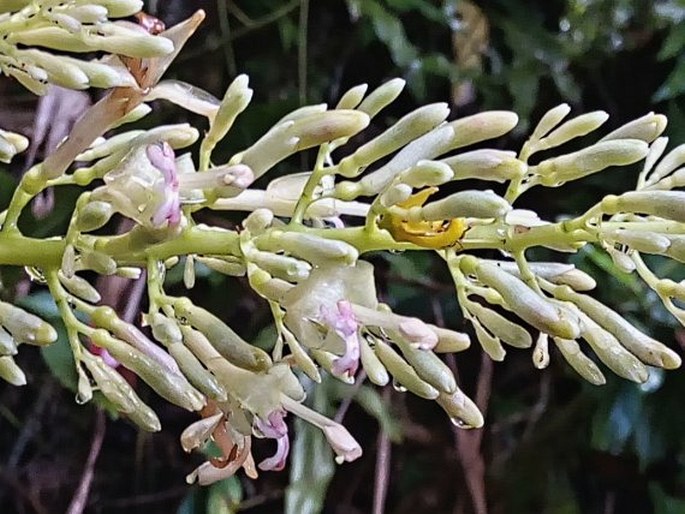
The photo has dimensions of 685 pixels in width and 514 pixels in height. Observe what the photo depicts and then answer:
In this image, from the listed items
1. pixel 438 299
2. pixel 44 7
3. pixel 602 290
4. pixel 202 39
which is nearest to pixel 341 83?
pixel 202 39

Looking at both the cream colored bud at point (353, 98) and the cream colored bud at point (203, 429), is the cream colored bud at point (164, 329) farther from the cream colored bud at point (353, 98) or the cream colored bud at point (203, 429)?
the cream colored bud at point (353, 98)

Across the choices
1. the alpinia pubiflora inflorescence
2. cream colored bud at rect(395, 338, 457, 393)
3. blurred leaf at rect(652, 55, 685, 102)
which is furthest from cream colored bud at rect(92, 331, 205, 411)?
blurred leaf at rect(652, 55, 685, 102)

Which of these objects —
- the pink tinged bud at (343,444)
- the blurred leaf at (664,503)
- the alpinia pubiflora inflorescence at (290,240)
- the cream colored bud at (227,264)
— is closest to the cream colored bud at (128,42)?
the alpinia pubiflora inflorescence at (290,240)

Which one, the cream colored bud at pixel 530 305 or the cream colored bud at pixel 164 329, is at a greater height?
the cream colored bud at pixel 530 305

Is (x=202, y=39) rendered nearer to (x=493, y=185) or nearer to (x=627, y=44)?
(x=493, y=185)

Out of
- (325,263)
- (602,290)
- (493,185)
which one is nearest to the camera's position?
(325,263)

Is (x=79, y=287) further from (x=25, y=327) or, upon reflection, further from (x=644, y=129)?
(x=644, y=129)

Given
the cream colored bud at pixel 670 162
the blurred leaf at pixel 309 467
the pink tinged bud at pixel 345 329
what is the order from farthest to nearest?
the blurred leaf at pixel 309 467 → the cream colored bud at pixel 670 162 → the pink tinged bud at pixel 345 329
